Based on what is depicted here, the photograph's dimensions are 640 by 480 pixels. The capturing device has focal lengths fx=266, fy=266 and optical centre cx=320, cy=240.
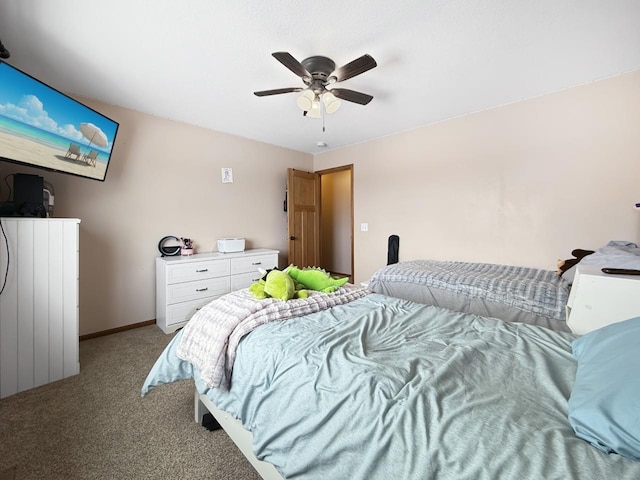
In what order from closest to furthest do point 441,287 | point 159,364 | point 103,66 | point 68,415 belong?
point 159,364 → point 68,415 → point 103,66 → point 441,287

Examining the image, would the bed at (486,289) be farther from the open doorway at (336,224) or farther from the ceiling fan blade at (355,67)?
the open doorway at (336,224)

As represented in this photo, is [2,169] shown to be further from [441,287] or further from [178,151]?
[441,287]

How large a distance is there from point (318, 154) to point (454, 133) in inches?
90.0

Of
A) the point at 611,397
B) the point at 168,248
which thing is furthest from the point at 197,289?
the point at 611,397

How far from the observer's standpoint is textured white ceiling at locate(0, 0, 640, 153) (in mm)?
1586

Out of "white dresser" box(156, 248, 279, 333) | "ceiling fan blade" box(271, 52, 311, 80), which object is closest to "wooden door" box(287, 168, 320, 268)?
"white dresser" box(156, 248, 279, 333)

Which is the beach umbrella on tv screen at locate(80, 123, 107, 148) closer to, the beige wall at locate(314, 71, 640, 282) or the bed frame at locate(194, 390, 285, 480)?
the bed frame at locate(194, 390, 285, 480)

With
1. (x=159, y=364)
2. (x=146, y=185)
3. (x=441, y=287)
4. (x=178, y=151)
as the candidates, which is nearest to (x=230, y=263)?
(x=146, y=185)

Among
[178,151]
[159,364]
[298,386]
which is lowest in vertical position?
[159,364]

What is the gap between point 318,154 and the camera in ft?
15.7

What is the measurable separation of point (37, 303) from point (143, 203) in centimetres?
143

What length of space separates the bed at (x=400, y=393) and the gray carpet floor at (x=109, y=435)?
20 centimetres

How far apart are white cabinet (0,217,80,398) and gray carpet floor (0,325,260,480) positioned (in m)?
0.13

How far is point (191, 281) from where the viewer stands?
9.81 ft
